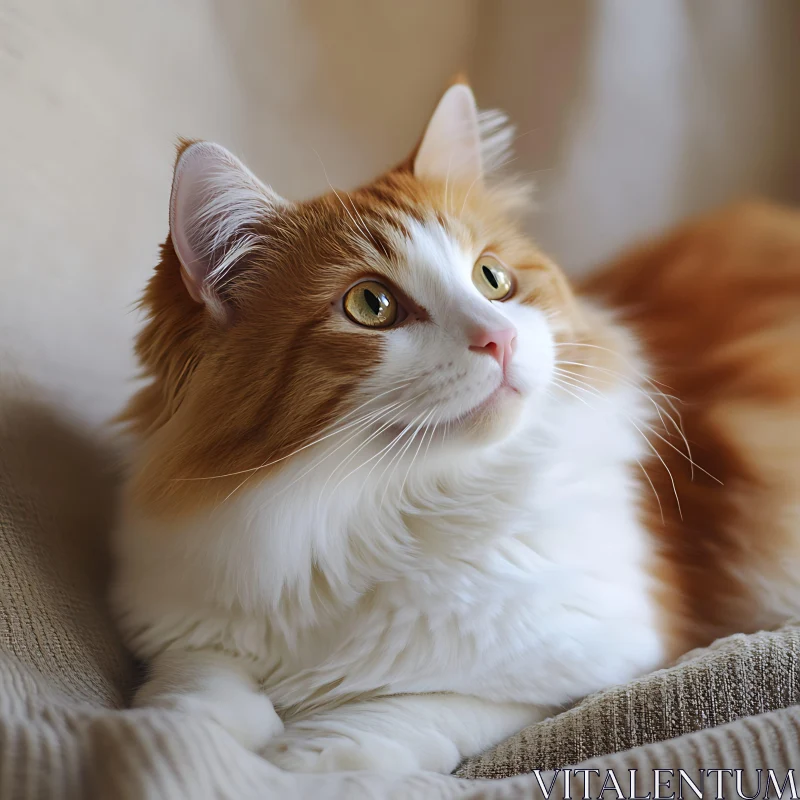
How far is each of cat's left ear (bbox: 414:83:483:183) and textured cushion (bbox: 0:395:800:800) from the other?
0.93m

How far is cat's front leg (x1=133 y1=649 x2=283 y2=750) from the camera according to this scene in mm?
1053

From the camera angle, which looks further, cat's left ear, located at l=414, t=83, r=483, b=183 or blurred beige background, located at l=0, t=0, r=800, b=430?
blurred beige background, located at l=0, t=0, r=800, b=430

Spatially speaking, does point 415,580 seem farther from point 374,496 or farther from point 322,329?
point 322,329

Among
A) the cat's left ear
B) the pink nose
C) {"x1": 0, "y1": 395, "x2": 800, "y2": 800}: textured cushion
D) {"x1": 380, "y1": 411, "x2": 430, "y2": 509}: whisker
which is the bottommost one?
{"x1": 0, "y1": 395, "x2": 800, "y2": 800}: textured cushion

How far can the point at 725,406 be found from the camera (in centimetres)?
156

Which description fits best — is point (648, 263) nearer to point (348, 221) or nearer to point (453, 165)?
point (453, 165)

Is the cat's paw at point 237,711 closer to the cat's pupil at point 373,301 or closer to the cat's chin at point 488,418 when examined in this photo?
the cat's chin at point 488,418

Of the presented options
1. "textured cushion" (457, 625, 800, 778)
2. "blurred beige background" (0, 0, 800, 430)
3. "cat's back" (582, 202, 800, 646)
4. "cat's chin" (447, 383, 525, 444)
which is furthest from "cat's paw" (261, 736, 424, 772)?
"blurred beige background" (0, 0, 800, 430)

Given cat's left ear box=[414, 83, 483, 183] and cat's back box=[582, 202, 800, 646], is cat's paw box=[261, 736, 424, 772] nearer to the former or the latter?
cat's back box=[582, 202, 800, 646]

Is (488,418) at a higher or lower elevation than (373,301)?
lower

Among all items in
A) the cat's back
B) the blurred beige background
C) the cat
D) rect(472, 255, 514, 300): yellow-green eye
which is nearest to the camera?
the cat

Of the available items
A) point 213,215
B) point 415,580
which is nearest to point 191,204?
point 213,215

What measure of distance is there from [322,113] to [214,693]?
1.71m

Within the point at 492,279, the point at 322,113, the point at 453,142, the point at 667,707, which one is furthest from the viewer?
the point at 322,113
